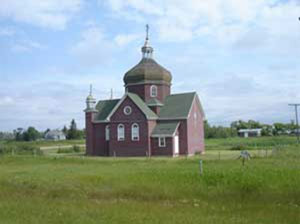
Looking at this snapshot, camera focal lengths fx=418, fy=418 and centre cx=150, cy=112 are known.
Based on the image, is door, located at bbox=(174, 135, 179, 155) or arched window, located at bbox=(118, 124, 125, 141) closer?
door, located at bbox=(174, 135, 179, 155)

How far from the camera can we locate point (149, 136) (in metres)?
41.2

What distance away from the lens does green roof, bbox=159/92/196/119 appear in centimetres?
4178

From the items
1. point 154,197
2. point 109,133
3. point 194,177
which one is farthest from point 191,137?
point 154,197

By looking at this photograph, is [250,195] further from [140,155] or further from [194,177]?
[140,155]

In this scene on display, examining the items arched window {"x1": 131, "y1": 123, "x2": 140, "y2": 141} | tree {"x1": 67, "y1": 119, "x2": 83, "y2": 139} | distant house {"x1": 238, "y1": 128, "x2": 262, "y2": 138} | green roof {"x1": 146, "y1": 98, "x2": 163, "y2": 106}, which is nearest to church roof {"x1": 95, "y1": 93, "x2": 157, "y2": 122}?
green roof {"x1": 146, "y1": 98, "x2": 163, "y2": 106}

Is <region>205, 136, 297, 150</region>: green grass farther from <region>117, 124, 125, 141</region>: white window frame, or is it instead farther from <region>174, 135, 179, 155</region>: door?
<region>117, 124, 125, 141</region>: white window frame

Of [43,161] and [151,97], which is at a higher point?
[151,97]

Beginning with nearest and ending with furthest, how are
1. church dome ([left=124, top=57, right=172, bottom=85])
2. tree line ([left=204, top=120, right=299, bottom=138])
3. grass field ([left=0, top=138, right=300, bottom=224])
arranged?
1. grass field ([left=0, top=138, right=300, bottom=224])
2. church dome ([left=124, top=57, right=172, bottom=85])
3. tree line ([left=204, top=120, right=299, bottom=138])

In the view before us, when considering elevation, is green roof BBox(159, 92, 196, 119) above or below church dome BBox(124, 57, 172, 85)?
below

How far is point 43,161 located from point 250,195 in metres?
21.3

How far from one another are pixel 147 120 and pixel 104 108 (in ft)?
27.1

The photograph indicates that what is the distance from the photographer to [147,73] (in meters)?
44.0

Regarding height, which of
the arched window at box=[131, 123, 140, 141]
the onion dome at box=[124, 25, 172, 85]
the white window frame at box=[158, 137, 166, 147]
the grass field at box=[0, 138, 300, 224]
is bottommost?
the grass field at box=[0, 138, 300, 224]

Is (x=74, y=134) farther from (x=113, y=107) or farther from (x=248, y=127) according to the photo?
(x=248, y=127)
